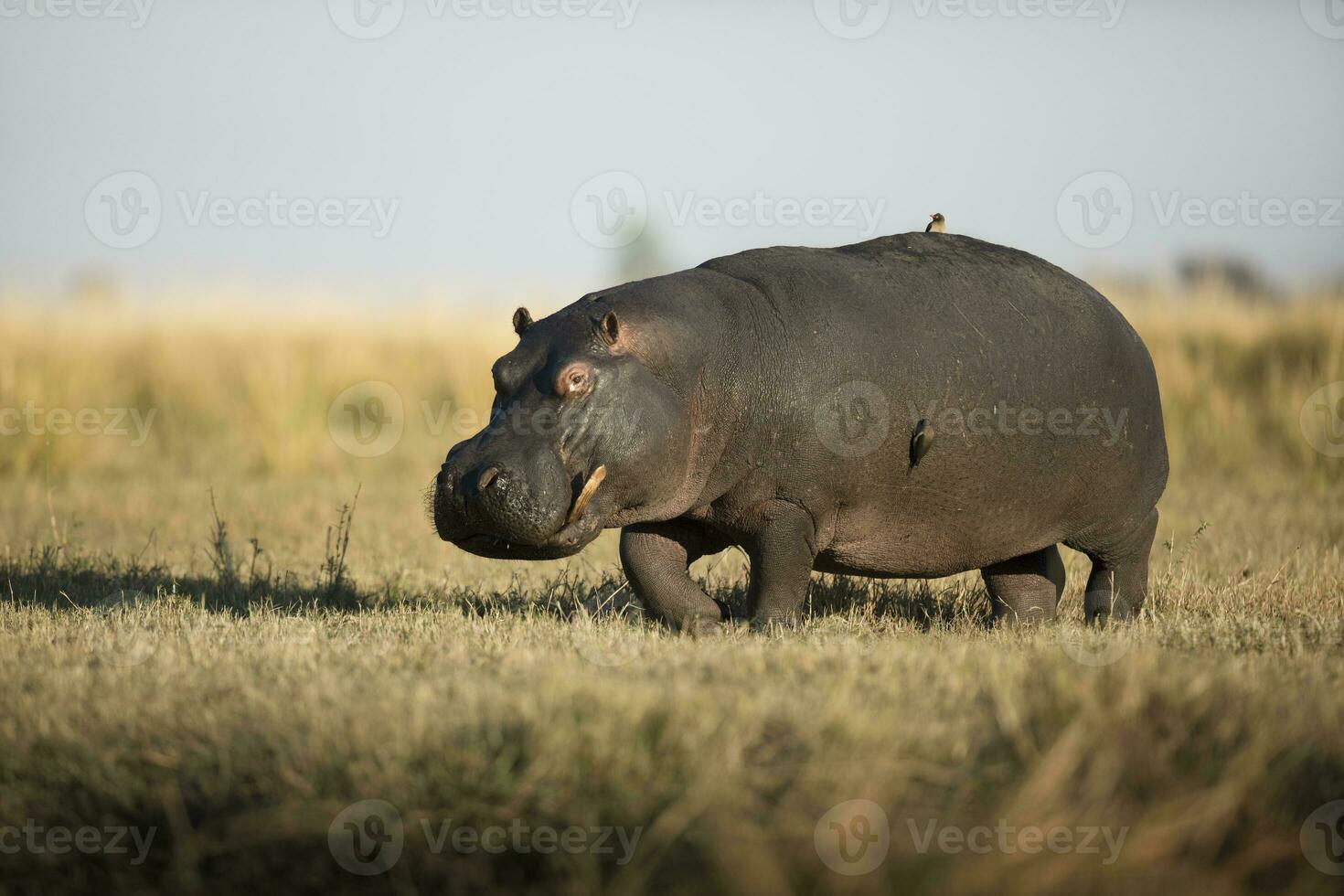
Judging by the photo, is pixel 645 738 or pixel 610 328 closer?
pixel 645 738

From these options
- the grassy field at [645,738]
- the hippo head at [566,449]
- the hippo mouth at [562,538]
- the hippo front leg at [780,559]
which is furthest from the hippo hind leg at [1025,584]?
the hippo mouth at [562,538]

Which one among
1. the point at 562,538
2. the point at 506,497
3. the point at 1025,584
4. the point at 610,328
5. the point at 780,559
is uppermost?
the point at 610,328

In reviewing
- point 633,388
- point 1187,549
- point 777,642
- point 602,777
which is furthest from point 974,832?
point 1187,549

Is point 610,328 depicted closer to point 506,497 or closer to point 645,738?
point 506,497

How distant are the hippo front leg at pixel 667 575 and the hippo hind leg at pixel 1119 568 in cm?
185

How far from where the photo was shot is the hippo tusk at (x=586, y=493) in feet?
17.5

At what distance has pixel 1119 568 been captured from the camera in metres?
6.77

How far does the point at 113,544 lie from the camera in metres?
9.59

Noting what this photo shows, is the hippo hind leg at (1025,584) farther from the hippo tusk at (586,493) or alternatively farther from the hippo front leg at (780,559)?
the hippo tusk at (586,493)

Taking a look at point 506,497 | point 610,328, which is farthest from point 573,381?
point 506,497

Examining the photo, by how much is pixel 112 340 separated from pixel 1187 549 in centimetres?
1307

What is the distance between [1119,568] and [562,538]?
2.92 meters

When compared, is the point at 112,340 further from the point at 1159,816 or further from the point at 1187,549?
the point at 1159,816

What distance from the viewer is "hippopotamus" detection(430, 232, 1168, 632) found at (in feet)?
17.8
